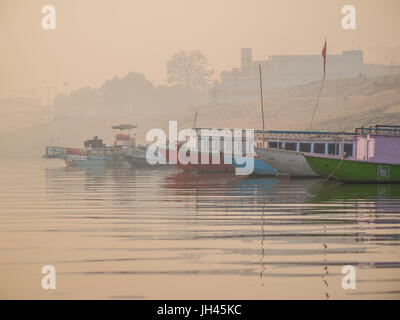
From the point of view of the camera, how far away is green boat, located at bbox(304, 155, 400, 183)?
4656 cm

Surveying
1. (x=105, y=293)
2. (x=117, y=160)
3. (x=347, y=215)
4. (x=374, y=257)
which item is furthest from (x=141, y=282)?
(x=117, y=160)

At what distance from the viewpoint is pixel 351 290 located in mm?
14523

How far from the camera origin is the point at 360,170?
46875 mm

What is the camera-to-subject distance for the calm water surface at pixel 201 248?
14773 mm

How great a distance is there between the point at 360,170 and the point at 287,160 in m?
7.22

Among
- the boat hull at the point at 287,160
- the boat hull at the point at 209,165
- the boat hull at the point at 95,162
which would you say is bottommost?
the boat hull at the point at 95,162

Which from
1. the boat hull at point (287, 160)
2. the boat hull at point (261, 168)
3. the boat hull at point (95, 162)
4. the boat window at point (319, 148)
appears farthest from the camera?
the boat hull at point (95, 162)

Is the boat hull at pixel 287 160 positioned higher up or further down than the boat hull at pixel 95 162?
higher up

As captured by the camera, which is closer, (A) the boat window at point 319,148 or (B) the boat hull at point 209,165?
(A) the boat window at point 319,148

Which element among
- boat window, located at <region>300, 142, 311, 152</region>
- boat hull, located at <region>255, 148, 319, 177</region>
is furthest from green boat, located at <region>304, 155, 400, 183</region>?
boat window, located at <region>300, 142, 311, 152</region>

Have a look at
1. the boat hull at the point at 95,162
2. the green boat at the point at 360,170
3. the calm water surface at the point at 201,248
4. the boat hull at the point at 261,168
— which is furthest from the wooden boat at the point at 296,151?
the boat hull at the point at 95,162

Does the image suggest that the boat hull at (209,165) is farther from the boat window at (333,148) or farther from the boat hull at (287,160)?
the boat hull at (287,160)
